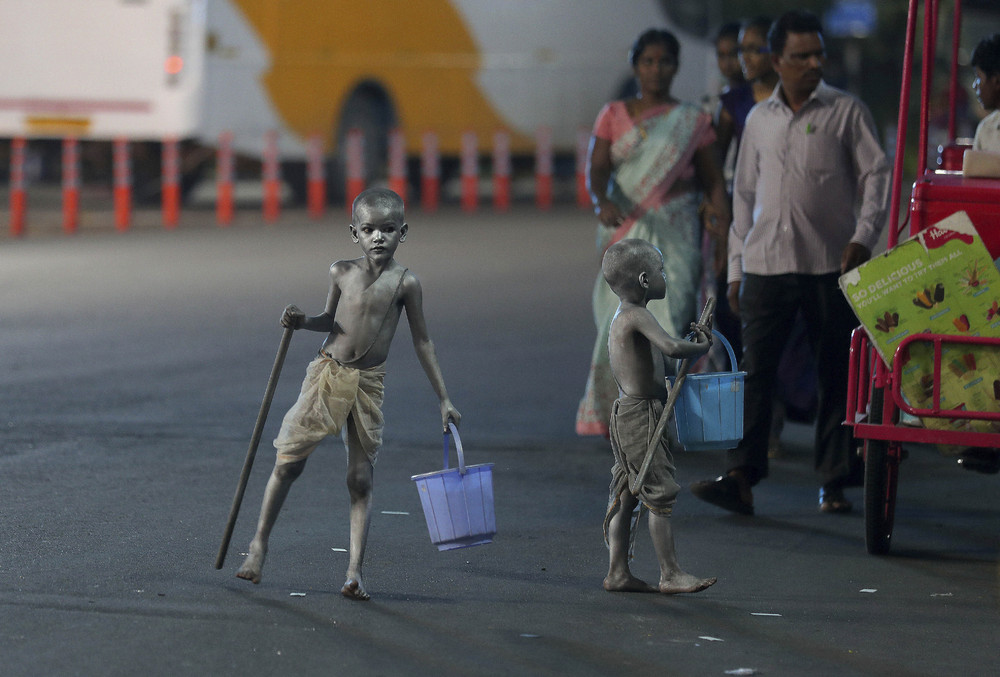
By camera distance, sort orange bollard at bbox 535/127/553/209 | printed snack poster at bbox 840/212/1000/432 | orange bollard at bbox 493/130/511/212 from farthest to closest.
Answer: orange bollard at bbox 535/127/553/209 < orange bollard at bbox 493/130/511/212 < printed snack poster at bbox 840/212/1000/432

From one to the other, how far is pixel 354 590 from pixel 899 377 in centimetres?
184

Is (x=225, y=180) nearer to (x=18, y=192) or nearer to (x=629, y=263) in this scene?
(x=18, y=192)

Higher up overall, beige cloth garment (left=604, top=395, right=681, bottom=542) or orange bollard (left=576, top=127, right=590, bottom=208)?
orange bollard (left=576, top=127, right=590, bottom=208)

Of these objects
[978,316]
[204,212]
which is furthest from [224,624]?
[204,212]

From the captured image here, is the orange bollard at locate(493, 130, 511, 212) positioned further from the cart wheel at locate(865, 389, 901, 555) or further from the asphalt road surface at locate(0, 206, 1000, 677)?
the cart wheel at locate(865, 389, 901, 555)

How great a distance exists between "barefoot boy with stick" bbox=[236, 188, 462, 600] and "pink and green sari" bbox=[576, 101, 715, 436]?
2.44 m

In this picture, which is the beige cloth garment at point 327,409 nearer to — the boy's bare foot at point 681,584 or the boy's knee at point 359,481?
the boy's knee at point 359,481

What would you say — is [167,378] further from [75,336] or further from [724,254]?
[724,254]

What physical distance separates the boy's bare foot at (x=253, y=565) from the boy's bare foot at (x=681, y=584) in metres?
1.23

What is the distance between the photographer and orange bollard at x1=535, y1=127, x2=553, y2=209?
25.8m

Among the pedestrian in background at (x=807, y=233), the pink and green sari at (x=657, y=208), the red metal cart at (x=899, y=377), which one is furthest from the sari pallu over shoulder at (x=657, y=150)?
the red metal cart at (x=899, y=377)

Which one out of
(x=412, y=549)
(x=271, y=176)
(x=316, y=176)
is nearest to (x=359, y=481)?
(x=412, y=549)

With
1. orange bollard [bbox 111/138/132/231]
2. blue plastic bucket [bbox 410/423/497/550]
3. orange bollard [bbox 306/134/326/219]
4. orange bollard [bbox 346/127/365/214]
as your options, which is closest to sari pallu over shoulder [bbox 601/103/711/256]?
blue plastic bucket [bbox 410/423/497/550]

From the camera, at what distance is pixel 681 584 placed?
17.8 feet
